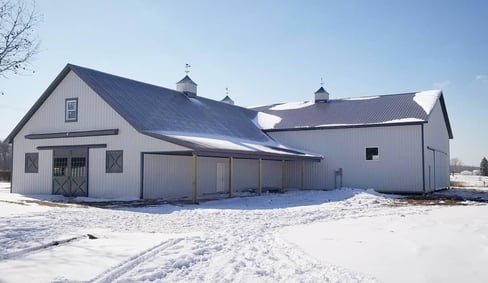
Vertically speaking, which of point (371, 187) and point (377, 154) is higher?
point (377, 154)

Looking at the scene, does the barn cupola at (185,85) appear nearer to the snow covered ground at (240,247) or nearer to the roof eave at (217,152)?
the roof eave at (217,152)

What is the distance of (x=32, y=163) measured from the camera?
21734 mm

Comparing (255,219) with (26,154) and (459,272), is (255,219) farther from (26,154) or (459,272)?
(26,154)

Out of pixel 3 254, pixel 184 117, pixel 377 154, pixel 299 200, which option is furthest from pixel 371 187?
pixel 3 254

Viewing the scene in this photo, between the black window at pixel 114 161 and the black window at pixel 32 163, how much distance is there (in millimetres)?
4244

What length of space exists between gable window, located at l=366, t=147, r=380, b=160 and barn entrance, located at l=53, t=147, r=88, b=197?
1481cm

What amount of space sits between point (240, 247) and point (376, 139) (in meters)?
19.2

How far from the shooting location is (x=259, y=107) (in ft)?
114

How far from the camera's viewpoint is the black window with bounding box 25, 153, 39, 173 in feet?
70.9

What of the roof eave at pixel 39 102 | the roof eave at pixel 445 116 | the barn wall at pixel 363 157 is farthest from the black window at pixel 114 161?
the roof eave at pixel 445 116

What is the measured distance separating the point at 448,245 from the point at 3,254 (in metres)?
7.13

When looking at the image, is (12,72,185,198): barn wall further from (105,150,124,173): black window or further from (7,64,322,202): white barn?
(105,150,124,173): black window

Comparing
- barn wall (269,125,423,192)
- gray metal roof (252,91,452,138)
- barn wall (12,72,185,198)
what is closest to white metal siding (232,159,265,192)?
barn wall (269,125,423,192)

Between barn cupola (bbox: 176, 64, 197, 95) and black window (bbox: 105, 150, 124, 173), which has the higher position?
barn cupola (bbox: 176, 64, 197, 95)
